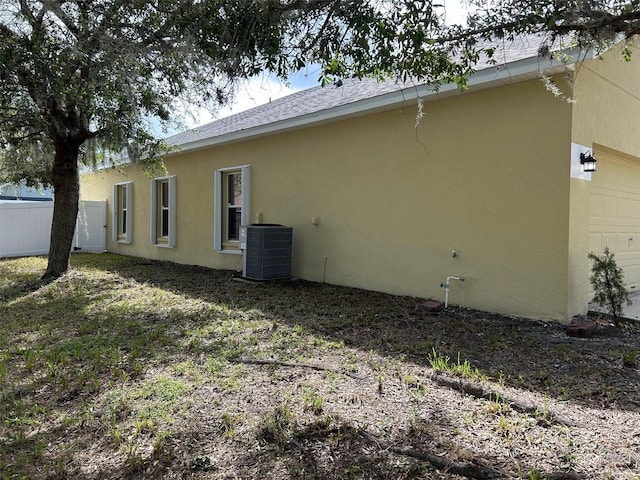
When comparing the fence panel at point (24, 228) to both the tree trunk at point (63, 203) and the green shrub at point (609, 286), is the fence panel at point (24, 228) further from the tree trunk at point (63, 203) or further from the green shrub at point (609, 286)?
the green shrub at point (609, 286)

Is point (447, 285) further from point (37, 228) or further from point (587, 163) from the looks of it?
point (37, 228)

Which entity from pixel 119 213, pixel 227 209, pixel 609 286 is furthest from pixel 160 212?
pixel 609 286

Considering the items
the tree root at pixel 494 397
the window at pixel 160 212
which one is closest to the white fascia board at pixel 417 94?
the tree root at pixel 494 397

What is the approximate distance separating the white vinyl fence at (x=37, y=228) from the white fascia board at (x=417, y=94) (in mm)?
7075

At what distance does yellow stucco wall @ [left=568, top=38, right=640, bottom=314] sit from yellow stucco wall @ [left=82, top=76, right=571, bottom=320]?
217 mm

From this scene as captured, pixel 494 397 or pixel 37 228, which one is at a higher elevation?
pixel 37 228

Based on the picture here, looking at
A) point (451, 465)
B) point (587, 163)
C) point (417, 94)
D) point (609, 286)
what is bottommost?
point (451, 465)

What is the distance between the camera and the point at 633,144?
6719 mm

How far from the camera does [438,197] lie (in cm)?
641

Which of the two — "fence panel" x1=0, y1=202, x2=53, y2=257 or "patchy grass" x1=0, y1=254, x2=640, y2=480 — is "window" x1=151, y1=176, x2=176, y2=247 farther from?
"patchy grass" x1=0, y1=254, x2=640, y2=480

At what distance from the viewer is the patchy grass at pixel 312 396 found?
2.47m

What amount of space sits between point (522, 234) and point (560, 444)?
351 centimetres

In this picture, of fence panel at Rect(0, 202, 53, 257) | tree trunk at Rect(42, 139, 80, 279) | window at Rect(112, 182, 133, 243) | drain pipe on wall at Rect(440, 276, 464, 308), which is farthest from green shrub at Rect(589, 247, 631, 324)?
fence panel at Rect(0, 202, 53, 257)

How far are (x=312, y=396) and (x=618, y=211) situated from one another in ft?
19.5
